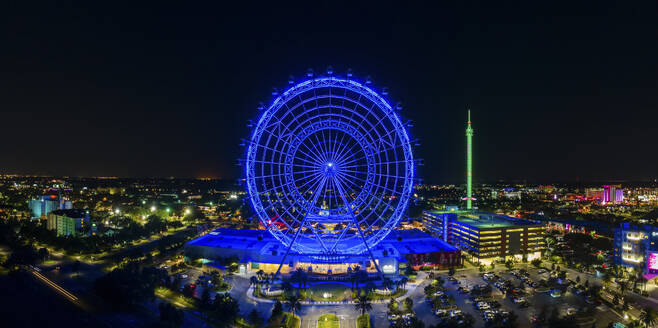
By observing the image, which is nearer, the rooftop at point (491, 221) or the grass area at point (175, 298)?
the grass area at point (175, 298)

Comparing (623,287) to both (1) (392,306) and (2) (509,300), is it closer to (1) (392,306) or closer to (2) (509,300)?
(2) (509,300)

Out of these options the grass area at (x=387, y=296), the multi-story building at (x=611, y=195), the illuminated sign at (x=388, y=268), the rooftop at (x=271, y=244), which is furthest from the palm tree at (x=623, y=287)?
the multi-story building at (x=611, y=195)

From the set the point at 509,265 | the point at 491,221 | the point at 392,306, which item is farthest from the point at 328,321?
the point at 491,221

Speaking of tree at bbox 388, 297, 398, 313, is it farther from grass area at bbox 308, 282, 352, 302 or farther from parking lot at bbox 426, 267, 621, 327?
grass area at bbox 308, 282, 352, 302

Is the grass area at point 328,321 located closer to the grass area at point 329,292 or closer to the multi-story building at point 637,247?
the grass area at point 329,292

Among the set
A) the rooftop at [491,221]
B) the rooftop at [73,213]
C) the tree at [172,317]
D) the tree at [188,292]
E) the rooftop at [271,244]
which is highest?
the rooftop at [491,221]

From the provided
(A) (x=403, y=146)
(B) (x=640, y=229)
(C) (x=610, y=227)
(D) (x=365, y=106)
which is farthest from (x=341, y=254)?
(C) (x=610, y=227)

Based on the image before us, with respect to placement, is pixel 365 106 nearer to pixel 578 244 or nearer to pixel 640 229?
pixel 640 229
